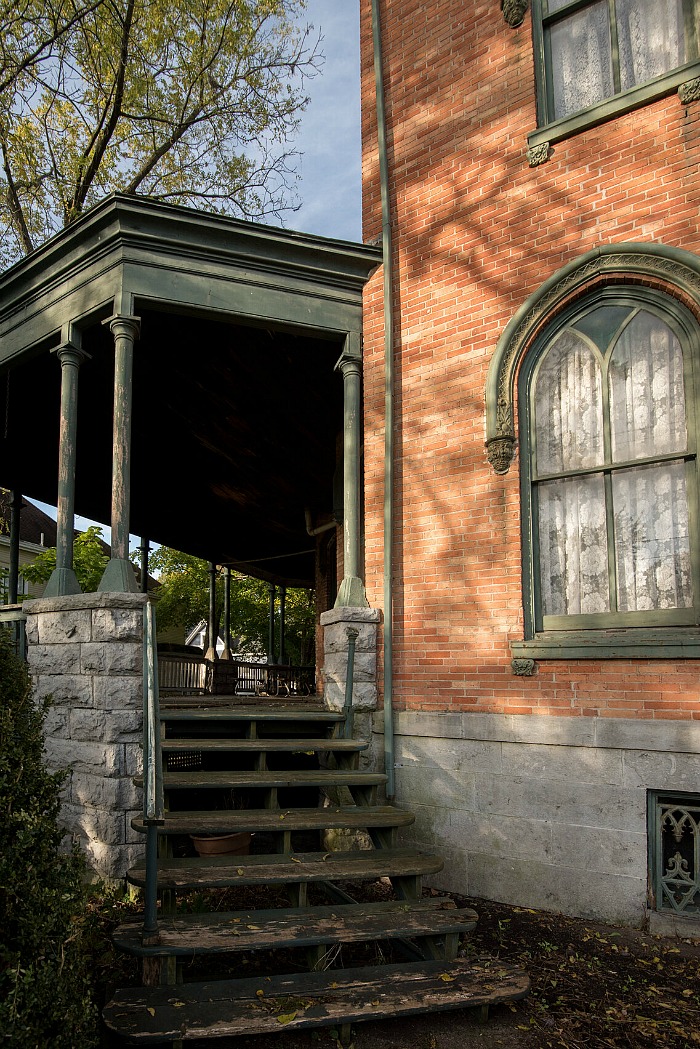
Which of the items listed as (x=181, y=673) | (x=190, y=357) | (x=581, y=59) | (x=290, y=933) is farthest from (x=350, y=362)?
(x=181, y=673)

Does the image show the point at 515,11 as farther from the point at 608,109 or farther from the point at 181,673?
the point at 181,673

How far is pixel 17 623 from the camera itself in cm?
644

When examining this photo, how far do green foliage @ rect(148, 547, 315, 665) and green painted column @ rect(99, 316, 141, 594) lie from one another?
986 inches

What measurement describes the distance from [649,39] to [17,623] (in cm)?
676

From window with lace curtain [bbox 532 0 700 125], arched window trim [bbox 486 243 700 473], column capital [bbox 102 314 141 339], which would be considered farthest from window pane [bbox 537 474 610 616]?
column capital [bbox 102 314 141 339]

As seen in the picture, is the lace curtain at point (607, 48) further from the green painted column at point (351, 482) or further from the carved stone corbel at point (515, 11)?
Answer: the green painted column at point (351, 482)

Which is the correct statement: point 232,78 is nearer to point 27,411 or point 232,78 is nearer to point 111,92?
point 111,92

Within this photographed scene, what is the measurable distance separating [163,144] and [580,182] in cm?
1307

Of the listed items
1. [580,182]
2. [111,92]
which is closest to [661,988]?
[580,182]

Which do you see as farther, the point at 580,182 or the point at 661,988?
the point at 580,182

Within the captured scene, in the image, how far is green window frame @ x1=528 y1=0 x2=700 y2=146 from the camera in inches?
208

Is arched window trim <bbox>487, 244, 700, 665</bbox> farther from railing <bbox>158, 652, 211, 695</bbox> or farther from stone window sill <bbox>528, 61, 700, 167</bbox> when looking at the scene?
railing <bbox>158, 652, 211, 695</bbox>

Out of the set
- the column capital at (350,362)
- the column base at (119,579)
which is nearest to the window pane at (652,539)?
the column capital at (350,362)

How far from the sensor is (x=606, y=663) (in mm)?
4984
